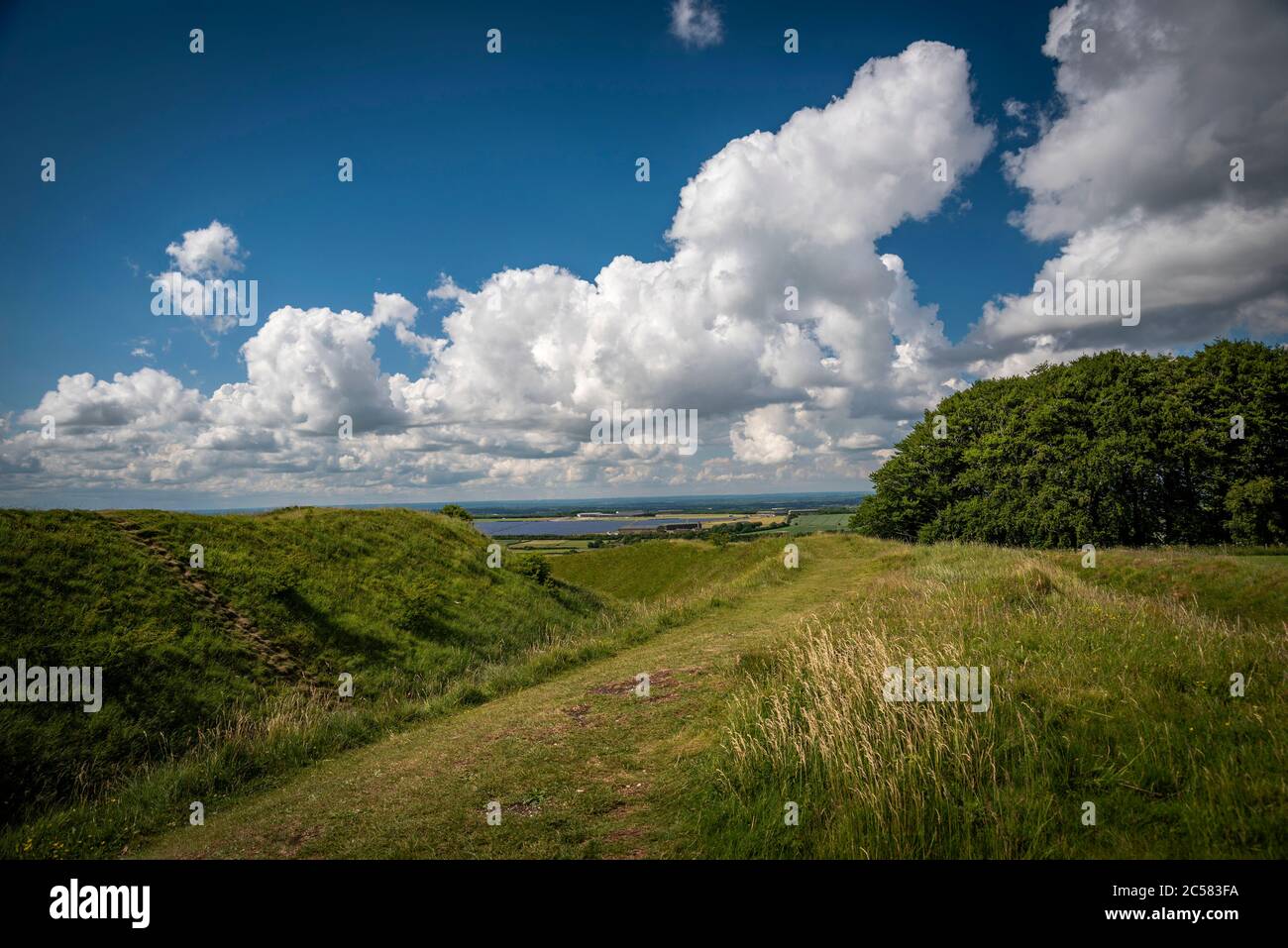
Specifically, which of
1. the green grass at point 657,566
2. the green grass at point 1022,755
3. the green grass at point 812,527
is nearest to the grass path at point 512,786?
the green grass at point 1022,755

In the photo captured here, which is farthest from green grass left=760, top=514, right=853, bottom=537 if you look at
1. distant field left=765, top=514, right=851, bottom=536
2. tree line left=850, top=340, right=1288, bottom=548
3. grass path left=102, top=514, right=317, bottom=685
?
grass path left=102, top=514, right=317, bottom=685

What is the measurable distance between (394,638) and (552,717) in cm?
1086

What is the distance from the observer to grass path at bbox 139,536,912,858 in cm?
597

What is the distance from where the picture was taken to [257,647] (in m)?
14.8

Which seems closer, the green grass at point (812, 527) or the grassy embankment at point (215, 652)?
the grassy embankment at point (215, 652)

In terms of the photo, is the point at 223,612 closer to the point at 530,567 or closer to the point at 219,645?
the point at 219,645

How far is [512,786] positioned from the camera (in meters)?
7.36

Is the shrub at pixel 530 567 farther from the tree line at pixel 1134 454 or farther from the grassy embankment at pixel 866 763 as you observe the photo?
the tree line at pixel 1134 454

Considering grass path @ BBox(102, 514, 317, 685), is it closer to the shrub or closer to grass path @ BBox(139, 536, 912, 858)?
grass path @ BBox(139, 536, 912, 858)

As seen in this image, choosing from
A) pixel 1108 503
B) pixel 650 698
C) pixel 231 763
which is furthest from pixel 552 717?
pixel 1108 503

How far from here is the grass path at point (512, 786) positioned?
597 centimetres

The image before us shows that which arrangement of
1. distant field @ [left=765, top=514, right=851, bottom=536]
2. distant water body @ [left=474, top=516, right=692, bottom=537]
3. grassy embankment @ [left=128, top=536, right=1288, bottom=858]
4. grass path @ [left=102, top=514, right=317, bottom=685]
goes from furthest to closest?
1. distant water body @ [left=474, top=516, right=692, bottom=537]
2. distant field @ [left=765, top=514, right=851, bottom=536]
3. grass path @ [left=102, top=514, right=317, bottom=685]
4. grassy embankment @ [left=128, top=536, right=1288, bottom=858]
